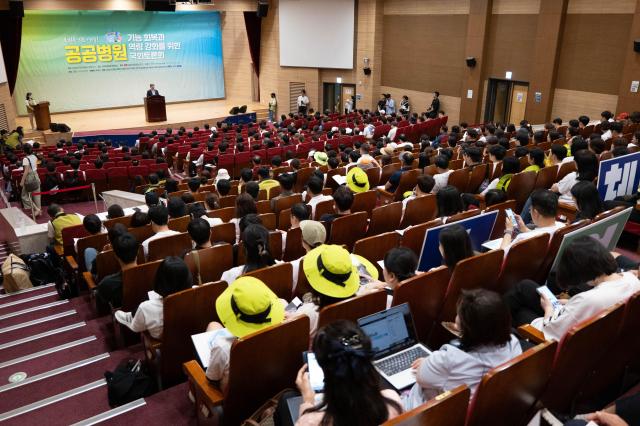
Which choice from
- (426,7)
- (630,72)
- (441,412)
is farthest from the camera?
(426,7)

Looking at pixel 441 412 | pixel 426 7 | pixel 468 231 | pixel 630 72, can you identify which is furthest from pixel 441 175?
pixel 426 7

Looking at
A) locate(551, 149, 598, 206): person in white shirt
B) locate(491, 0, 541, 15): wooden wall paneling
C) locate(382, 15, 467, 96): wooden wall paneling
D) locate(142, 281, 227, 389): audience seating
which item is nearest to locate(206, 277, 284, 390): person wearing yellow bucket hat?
locate(142, 281, 227, 389): audience seating

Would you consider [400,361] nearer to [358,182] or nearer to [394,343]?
[394,343]

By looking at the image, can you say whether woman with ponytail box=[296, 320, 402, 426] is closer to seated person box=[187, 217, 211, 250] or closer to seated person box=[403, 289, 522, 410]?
seated person box=[403, 289, 522, 410]

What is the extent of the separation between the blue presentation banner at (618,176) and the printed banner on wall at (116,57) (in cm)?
1895

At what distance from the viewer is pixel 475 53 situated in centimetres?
1490

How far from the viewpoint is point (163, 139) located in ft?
46.0

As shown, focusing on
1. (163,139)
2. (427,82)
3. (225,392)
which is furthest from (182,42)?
(225,392)

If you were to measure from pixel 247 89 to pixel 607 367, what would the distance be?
70.6 ft

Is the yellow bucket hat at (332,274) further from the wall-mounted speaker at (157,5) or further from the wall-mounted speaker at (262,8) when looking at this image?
the wall-mounted speaker at (262,8)

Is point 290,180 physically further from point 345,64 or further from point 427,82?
point 345,64

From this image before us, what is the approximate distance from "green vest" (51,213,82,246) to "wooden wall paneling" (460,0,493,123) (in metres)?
12.4

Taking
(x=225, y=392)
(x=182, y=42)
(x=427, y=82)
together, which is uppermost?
(x=182, y=42)

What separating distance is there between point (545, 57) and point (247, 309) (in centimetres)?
1302
